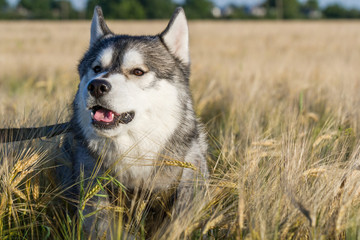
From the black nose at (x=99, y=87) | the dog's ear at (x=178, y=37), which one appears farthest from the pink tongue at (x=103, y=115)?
the dog's ear at (x=178, y=37)

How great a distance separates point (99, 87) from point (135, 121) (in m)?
0.38

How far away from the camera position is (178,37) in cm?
357

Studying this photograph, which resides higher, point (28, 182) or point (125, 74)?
point (125, 74)

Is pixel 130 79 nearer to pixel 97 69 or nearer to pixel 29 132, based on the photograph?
pixel 97 69

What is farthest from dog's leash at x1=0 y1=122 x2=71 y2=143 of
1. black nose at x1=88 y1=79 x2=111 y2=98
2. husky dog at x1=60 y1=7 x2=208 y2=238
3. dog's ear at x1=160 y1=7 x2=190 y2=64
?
dog's ear at x1=160 y1=7 x2=190 y2=64

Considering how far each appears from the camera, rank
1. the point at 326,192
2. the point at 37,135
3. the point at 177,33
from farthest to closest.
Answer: the point at 177,33, the point at 37,135, the point at 326,192

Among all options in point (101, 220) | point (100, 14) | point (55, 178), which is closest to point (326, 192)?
point (101, 220)

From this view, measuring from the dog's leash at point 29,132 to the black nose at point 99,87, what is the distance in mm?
725

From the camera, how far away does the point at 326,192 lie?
2.40 m

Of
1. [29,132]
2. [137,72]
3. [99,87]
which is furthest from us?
[29,132]

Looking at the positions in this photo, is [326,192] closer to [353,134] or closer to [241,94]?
[353,134]

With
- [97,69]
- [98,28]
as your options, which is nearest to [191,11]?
[98,28]

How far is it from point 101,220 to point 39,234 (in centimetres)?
43

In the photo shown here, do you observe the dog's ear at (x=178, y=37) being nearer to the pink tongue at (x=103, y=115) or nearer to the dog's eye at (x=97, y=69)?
the dog's eye at (x=97, y=69)
